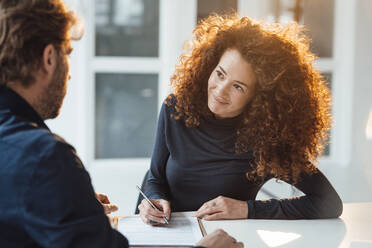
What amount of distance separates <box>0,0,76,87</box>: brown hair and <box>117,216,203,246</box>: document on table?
0.55 m

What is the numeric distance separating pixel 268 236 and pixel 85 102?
1851 millimetres

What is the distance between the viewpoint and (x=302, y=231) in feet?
4.13

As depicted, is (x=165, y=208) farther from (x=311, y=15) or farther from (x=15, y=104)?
(x=311, y=15)

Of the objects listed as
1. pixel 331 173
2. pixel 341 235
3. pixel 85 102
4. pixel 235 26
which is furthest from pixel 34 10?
pixel 331 173

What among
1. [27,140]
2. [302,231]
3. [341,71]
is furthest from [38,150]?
[341,71]

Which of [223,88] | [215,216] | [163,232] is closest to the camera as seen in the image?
[163,232]

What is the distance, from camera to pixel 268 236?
3.95 feet

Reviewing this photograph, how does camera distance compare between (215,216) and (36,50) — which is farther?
(215,216)

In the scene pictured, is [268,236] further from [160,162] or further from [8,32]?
[8,32]

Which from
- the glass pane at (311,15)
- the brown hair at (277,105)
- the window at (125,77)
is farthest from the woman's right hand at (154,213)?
the glass pane at (311,15)

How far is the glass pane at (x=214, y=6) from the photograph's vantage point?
2.90m

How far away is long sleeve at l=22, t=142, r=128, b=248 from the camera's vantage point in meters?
0.69

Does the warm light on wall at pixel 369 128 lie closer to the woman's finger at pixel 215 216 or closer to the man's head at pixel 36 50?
the woman's finger at pixel 215 216

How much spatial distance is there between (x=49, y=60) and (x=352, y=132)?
8.10ft
